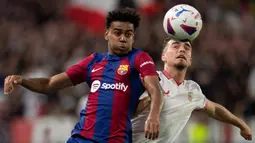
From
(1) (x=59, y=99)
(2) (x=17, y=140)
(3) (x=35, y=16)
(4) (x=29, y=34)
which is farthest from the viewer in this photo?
(3) (x=35, y=16)

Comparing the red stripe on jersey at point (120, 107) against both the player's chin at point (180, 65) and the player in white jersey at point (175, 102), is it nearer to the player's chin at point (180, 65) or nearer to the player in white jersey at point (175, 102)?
the player in white jersey at point (175, 102)

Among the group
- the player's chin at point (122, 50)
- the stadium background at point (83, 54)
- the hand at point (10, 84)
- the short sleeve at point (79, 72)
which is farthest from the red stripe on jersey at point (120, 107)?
the stadium background at point (83, 54)

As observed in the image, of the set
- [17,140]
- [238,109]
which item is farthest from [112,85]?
[238,109]

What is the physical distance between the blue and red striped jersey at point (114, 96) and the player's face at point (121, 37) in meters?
0.08

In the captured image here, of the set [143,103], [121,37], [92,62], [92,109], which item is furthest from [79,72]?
[143,103]

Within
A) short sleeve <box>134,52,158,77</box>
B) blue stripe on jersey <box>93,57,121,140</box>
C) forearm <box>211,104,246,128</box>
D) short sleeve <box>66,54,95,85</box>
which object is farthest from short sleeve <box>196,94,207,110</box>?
short sleeve <box>66,54,95,85</box>

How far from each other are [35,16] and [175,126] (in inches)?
303

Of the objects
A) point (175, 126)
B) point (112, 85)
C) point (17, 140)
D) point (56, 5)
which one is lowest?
point (17, 140)

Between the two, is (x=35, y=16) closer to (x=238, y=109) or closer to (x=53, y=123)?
(x=53, y=123)

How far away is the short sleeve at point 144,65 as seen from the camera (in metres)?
6.45

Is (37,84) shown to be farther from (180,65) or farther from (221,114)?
(221,114)

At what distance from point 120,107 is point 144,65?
1.38ft

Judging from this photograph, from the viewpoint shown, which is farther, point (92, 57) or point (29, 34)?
point (29, 34)

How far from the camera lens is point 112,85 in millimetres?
6582
